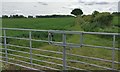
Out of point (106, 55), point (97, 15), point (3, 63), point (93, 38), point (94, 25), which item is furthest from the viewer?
point (97, 15)

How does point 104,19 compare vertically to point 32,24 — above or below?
above

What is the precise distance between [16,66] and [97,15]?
24044 mm

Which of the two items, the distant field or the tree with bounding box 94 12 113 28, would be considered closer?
the tree with bounding box 94 12 113 28

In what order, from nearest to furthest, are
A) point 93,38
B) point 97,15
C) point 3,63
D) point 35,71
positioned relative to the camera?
point 35,71 < point 3,63 < point 93,38 < point 97,15

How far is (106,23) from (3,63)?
76.5 feet

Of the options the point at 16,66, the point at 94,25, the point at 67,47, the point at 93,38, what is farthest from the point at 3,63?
the point at 94,25

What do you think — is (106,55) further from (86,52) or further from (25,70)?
(25,70)

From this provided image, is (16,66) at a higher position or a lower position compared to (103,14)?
lower

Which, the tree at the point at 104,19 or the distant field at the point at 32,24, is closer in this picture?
the tree at the point at 104,19

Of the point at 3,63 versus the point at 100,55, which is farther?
the point at 100,55

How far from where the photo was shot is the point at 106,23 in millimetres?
28141

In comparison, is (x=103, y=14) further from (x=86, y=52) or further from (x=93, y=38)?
(x=86, y=52)

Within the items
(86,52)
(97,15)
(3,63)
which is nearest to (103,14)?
(97,15)

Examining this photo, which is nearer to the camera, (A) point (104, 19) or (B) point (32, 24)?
(A) point (104, 19)
